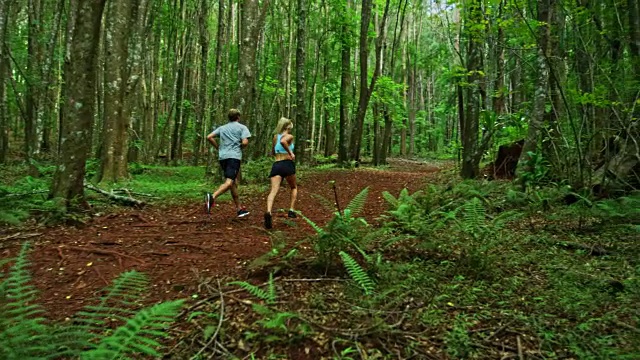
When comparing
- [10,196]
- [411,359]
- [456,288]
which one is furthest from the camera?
[10,196]

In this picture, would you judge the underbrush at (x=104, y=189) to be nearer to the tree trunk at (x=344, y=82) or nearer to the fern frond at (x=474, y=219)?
the tree trunk at (x=344, y=82)

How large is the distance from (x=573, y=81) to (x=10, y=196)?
35.0ft

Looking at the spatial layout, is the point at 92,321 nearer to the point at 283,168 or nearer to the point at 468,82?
the point at 283,168

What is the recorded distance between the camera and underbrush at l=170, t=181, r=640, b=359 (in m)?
2.91

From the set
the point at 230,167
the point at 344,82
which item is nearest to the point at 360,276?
the point at 230,167

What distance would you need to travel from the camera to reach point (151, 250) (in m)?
5.26

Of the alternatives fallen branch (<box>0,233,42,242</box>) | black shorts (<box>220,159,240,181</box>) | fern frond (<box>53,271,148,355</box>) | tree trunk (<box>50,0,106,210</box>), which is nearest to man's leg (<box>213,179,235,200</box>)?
black shorts (<box>220,159,240,181</box>)

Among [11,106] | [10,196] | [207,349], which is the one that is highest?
[11,106]

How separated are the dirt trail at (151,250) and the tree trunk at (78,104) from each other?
2.57 ft

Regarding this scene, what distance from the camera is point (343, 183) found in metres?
13.0

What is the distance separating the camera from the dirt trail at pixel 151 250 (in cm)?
413

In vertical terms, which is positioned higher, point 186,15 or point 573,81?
point 186,15

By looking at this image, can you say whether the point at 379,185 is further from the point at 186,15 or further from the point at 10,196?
the point at 186,15

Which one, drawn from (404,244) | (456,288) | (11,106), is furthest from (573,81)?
(11,106)
